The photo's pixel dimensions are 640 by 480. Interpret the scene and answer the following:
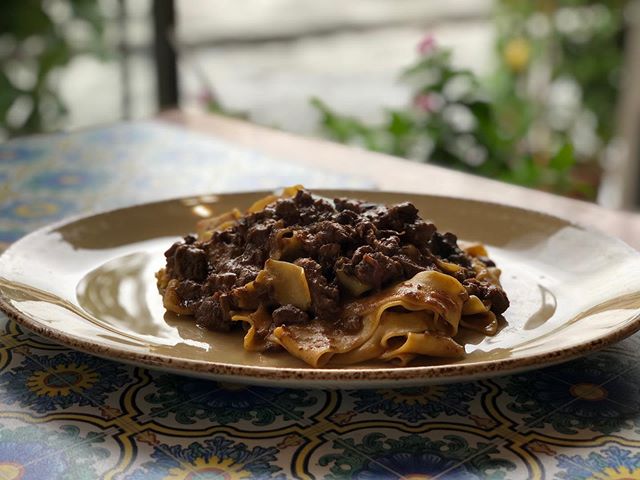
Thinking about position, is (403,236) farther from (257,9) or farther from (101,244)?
(257,9)

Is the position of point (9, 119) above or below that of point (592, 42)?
below

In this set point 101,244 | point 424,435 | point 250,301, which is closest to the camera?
point 424,435

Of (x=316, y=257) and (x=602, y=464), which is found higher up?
(x=316, y=257)

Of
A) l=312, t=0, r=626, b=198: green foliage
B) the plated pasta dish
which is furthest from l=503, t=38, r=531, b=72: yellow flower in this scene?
the plated pasta dish

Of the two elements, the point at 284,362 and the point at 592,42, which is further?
the point at 592,42

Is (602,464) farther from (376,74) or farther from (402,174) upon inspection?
(376,74)

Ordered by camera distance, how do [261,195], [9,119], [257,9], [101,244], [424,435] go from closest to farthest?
[424,435], [101,244], [261,195], [9,119], [257,9]

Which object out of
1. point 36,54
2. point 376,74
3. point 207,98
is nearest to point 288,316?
point 207,98

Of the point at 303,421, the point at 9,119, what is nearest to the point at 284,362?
the point at 303,421
